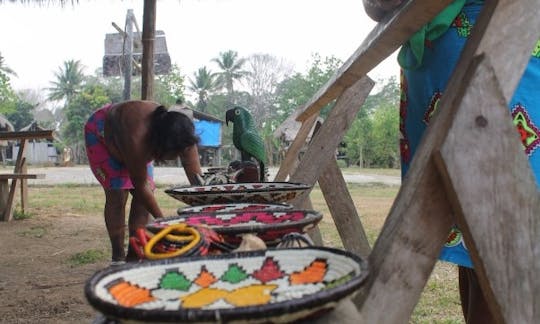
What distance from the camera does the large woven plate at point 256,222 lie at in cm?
99

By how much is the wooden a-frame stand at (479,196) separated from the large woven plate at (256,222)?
224mm

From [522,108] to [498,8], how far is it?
627 mm

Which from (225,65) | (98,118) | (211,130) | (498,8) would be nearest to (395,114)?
(211,130)

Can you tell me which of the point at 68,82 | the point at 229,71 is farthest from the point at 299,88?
the point at 68,82

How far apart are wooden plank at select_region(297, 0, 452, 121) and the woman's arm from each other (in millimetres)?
38

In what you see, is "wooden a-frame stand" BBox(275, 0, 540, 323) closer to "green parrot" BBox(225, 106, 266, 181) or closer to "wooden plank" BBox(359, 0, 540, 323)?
"wooden plank" BBox(359, 0, 540, 323)

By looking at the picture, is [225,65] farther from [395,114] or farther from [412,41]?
[412,41]

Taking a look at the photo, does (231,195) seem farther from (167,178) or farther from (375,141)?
(375,141)

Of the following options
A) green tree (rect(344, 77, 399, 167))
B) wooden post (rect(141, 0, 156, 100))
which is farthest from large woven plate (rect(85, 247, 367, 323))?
green tree (rect(344, 77, 399, 167))

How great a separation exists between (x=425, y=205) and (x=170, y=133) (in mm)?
2091

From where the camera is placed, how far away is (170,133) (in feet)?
9.00

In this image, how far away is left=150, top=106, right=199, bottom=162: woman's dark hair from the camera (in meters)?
2.68

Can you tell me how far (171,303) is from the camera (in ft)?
2.35

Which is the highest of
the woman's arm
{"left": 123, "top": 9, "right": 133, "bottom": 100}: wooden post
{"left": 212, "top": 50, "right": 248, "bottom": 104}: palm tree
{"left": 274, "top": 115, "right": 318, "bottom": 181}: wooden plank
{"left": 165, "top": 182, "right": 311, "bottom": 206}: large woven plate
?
{"left": 212, "top": 50, "right": 248, "bottom": 104}: palm tree
